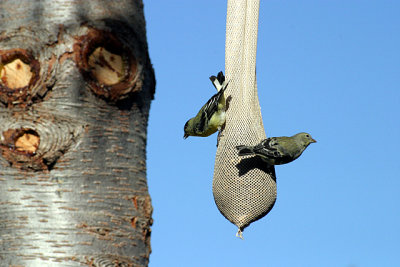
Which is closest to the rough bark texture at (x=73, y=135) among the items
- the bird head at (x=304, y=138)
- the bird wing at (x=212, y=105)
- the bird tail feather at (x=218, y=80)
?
the bird wing at (x=212, y=105)

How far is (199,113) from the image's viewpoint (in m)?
6.04

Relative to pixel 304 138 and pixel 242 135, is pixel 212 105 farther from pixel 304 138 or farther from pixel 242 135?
pixel 304 138

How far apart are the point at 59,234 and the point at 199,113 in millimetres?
4081

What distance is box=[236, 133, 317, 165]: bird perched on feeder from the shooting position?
508 centimetres

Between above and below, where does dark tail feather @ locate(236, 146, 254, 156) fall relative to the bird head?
below

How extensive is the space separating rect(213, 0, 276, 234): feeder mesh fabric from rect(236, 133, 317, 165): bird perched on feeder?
15 centimetres

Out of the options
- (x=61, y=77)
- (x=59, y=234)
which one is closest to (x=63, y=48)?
(x=61, y=77)

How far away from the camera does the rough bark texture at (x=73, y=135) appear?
2.02 m

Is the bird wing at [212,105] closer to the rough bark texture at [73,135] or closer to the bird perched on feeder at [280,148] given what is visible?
the bird perched on feeder at [280,148]

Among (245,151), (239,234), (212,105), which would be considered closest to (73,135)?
(245,151)

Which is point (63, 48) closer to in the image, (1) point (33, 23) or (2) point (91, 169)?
(1) point (33, 23)

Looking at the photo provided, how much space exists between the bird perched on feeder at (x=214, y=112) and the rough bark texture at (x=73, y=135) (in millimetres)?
3003

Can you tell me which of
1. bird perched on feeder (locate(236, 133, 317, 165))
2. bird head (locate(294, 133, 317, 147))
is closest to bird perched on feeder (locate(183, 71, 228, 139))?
bird perched on feeder (locate(236, 133, 317, 165))

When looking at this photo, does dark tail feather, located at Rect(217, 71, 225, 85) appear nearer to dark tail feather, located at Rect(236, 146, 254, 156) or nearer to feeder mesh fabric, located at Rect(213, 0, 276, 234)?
feeder mesh fabric, located at Rect(213, 0, 276, 234)
